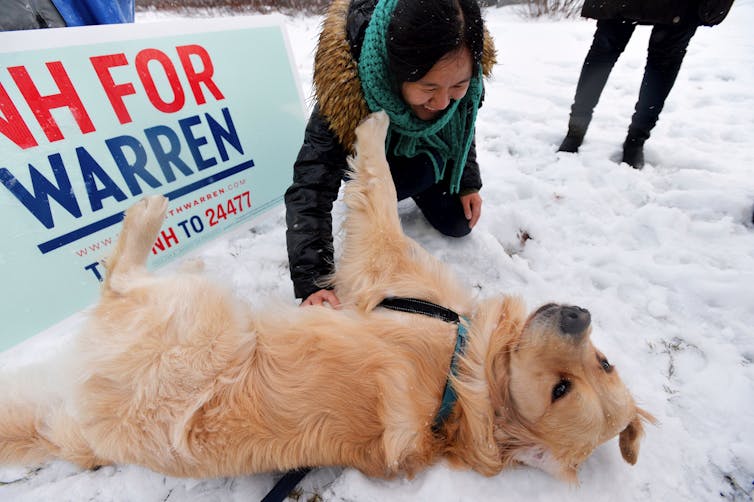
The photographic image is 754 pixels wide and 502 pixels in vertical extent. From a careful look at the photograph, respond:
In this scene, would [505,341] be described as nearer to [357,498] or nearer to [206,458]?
[357,498]

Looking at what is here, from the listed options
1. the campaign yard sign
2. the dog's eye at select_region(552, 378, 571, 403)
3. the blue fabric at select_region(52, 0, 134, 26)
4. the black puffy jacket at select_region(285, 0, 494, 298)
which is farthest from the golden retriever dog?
the blue fabric at select_region(52, 0, 134, 26)

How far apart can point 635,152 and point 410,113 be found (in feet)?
6.87

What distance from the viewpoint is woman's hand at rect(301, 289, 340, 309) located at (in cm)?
173

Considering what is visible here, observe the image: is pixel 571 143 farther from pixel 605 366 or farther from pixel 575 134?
pixel 605 366

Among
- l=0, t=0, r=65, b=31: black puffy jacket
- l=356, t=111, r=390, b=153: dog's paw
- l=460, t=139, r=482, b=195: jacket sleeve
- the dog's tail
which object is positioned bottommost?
the dog's tail

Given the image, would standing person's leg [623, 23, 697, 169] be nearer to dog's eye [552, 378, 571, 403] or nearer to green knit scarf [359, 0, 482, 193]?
green knit scarf [359, 0, 482, 193]

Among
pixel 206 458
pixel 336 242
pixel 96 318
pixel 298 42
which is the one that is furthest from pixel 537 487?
pixel 298 42

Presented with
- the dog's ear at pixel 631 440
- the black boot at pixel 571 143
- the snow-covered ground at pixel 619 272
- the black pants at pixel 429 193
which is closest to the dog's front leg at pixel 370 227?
the black pants at pixel 429 193

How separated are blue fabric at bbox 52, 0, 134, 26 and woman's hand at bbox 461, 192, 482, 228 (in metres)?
2.17

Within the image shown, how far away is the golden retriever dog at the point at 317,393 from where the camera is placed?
1278 millimetres

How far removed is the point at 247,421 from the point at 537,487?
1.08 meters

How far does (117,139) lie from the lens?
1.82 m

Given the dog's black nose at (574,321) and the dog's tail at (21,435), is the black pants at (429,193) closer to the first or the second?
the dog's black nose at (574,321)

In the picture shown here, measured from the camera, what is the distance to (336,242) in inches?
89.1
